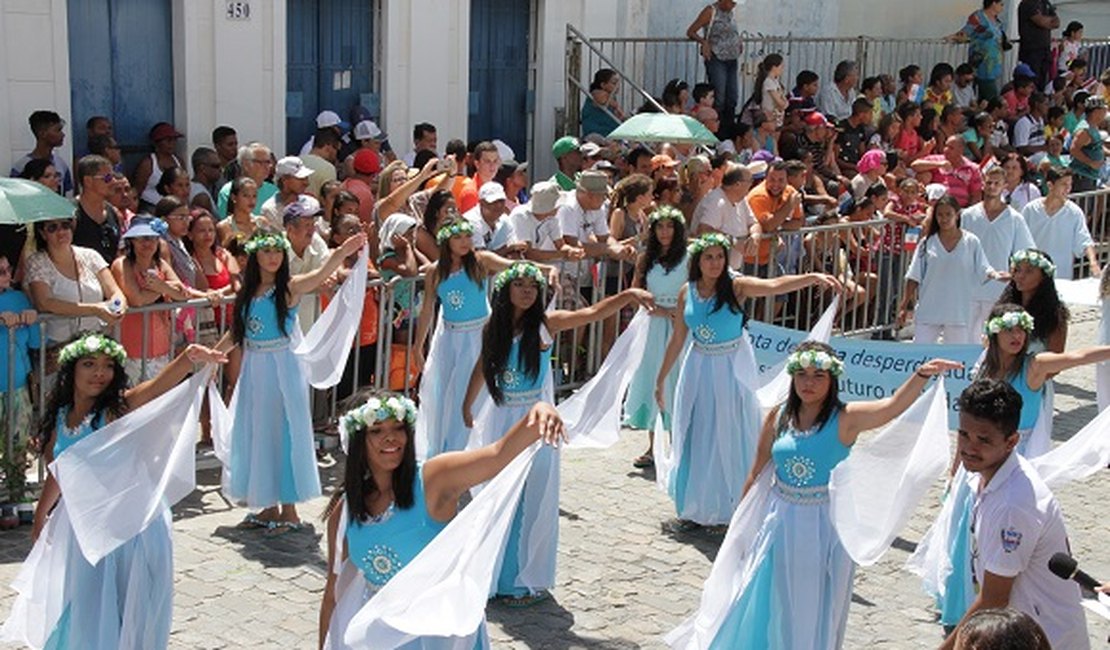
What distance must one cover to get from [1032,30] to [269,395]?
1703cm

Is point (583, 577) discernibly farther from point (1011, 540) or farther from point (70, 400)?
point (1011, 540)

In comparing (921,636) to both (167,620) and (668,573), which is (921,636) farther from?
(167,620)

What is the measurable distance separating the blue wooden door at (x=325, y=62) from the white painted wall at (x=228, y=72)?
42cm

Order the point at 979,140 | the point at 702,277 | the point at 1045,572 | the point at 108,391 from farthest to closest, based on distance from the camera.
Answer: the point at 979,140 → the point at 702,277 → the point at 108,391 → the point at 1045,572

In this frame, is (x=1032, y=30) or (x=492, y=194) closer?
(x=492, y=194)

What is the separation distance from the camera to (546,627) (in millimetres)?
8555

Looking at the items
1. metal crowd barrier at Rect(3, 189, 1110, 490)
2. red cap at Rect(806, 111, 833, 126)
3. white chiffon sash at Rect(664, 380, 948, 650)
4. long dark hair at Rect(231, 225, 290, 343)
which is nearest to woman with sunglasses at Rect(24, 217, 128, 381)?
metal crowd barrier at Rect(3, 189, 1110, 490)

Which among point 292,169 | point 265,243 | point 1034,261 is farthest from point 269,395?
point 1034,261

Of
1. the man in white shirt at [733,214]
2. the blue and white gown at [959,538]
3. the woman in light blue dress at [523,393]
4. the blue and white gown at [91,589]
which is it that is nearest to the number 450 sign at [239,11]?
the man in white shirt at [733,214]

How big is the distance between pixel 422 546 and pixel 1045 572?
225 cm

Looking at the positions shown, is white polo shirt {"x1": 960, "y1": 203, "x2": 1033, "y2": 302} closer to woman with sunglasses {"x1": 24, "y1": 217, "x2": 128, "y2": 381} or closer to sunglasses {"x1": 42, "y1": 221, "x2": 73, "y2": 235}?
woman with sunglasses {"x1": 24, "y1": 217, "x2": 128, "y2": 381}

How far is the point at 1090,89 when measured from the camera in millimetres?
24469

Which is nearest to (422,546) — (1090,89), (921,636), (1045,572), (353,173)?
(1045,572)

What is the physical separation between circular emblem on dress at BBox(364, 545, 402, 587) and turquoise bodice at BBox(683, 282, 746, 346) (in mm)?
4433
